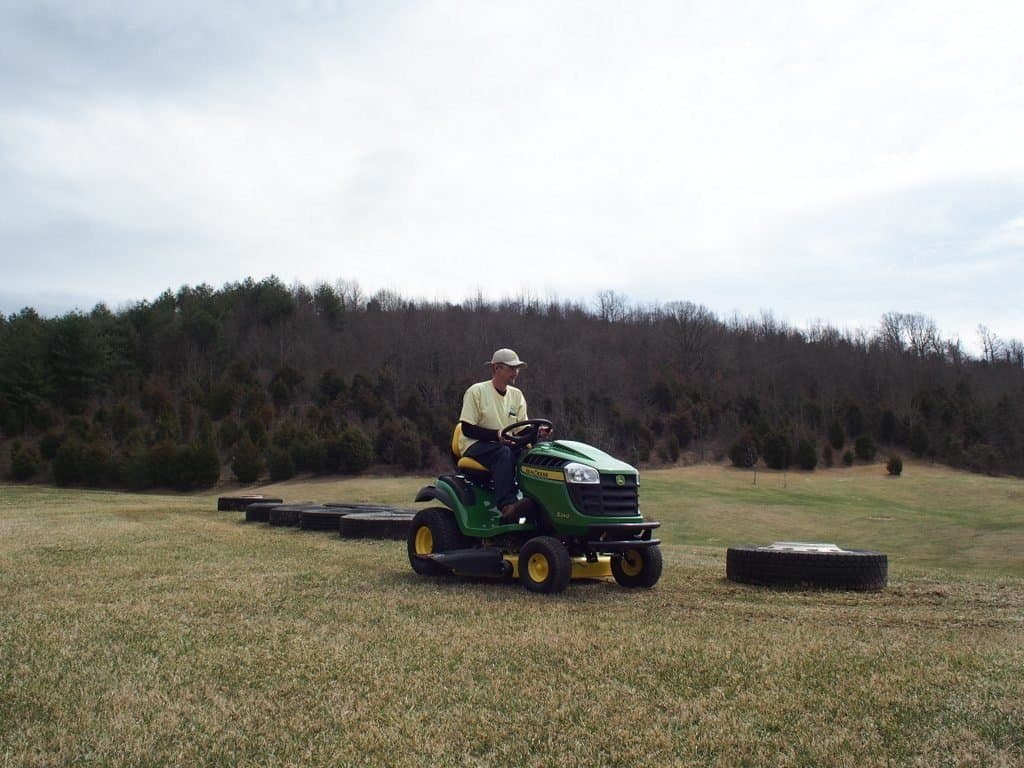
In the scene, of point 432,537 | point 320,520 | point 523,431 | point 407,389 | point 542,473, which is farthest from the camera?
point 407,389

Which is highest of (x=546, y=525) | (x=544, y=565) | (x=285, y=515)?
(x=546, y=525)

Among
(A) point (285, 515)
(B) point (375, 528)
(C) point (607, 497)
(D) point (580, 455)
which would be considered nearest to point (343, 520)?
(B) point (375, 528)

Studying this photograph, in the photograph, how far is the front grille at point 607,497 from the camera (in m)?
7.69

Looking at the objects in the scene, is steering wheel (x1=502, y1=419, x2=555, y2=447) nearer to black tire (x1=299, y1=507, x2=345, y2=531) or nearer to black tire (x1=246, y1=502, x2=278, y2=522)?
black tire (x1=299, y1=507, x2=345, y2=531)

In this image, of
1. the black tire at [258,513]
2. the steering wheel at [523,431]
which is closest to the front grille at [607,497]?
the steering wheel at [523,431]

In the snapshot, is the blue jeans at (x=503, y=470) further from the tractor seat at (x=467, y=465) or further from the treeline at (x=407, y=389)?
the treeline at (x=407, y=389)

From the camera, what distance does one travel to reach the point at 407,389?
64.3 metres

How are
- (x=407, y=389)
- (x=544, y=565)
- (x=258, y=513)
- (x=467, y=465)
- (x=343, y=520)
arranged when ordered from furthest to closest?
(x=407, y=389) → (x=258, y=513) → (x=343, y=520) → (x=467, y=465) → (x=544, y=565)

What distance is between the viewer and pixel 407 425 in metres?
52.6

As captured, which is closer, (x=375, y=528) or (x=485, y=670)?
(x=485, y=670)

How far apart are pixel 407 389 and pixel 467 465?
5621 cm

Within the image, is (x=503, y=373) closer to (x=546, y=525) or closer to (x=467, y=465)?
(x=467, y=465)

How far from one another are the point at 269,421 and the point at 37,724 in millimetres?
54239

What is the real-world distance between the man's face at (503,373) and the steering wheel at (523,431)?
0.47 meters
